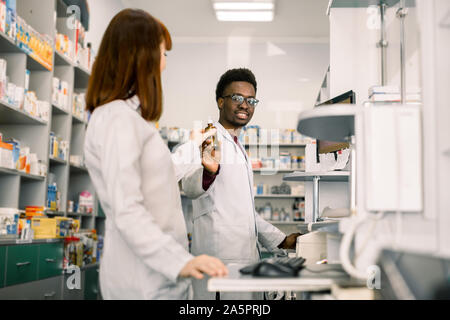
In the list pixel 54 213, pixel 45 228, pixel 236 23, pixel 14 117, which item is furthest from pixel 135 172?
pixel 236 23

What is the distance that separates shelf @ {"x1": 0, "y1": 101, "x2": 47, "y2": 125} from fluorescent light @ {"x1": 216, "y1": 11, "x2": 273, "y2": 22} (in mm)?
3899

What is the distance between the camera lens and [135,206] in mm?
1224

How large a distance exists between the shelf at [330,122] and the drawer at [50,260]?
8.34 feet

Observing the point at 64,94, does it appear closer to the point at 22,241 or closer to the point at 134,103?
the point at 22,241

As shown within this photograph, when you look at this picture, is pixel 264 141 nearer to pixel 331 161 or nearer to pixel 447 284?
pixel 331 161

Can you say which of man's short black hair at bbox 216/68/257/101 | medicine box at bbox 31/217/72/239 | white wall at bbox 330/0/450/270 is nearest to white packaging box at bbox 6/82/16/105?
medicine box at bbox 31/217/72/239

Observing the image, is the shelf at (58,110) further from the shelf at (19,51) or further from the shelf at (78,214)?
the shelf at (78,214)

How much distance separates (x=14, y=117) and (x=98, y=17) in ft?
9.61

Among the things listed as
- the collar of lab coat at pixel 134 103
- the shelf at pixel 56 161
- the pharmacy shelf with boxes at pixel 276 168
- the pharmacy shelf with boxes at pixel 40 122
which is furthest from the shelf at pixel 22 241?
the pharmacy shelf with boxes at pixel 276 168

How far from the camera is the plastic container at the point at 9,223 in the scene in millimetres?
3113

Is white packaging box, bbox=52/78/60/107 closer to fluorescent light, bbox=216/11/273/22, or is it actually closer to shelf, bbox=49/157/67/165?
shelf, bbox=49/157/67/165

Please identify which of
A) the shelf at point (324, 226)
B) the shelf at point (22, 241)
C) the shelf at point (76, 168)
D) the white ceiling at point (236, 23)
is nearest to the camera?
the shelf at point (324, 226)

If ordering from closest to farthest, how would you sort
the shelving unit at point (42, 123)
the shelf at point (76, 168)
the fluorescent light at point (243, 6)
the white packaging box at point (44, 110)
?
the shelving unit at point (42, 123) → the white packaging box at point (44, 110) → the shelf at point (76, 168) → the fluorescent light at point (243, 6)
